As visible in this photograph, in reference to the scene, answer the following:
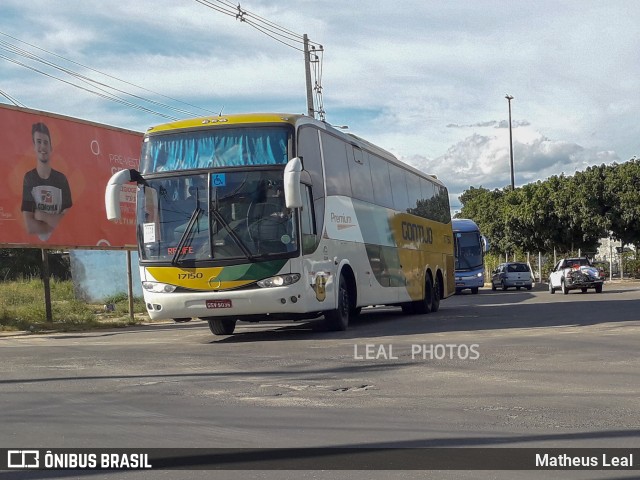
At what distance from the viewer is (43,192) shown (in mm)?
22359

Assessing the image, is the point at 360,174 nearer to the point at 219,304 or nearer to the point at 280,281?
the point at 280,281

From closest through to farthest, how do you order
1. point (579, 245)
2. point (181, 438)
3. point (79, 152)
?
point (181, 438) → point (79, 152) → point (579, 245)

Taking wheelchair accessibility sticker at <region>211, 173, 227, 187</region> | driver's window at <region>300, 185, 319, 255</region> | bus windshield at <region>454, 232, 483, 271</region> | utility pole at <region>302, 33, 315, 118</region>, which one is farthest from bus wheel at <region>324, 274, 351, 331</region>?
bus windshield at <region>454, 232, 483, 271</region>

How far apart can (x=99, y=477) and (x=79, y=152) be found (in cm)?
1908

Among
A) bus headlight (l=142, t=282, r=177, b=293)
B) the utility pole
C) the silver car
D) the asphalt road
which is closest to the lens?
the asphalt road

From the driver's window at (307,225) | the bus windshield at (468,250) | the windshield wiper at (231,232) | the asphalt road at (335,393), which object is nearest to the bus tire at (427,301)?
the asphalt road at (335,393)

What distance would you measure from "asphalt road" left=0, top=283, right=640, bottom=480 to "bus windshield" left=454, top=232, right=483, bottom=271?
91.1 ft

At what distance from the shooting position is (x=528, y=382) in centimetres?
954

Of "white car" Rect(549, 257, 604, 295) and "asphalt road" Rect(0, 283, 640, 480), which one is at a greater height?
"white car" Rect(549, 257, 604, 295)

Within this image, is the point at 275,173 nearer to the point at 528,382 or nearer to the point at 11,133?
the point at 528,382

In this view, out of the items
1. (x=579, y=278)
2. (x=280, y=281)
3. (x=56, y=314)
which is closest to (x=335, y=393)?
(x=280, y=281)

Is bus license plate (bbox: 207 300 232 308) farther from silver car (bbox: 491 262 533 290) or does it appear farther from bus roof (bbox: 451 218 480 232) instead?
silver car (bbox: 491 262 533 290)

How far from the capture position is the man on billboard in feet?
71.6

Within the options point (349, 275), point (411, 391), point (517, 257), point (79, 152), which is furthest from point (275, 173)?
point (517, 257)
